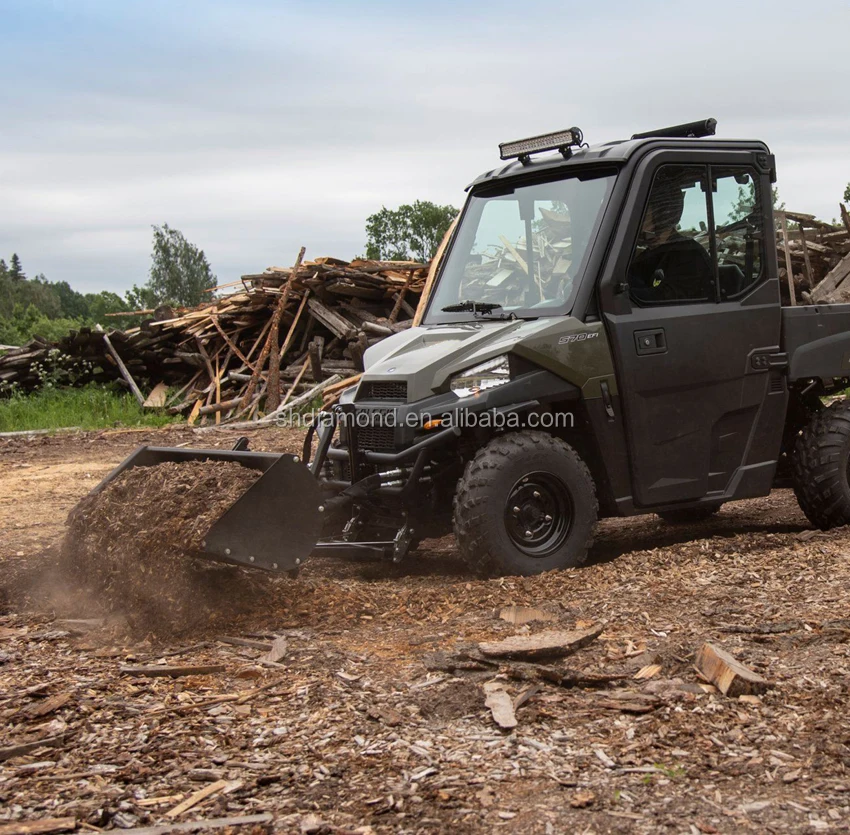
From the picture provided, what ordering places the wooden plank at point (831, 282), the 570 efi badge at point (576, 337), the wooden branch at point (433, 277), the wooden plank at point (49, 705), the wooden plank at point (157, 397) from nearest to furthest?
the wooden plank at point (49, 705)
the 570 efi badge at point (576, 337)
the wooden branch at point (433, 277)
the wooden plank at point (831, 282)
the wooden plank at point (157, 397)

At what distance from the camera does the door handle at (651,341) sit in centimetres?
673

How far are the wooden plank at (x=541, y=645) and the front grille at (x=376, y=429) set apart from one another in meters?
1.85

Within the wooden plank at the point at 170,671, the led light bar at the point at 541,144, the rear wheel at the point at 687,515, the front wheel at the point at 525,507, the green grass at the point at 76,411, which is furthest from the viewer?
the green grass at the point at 76,411

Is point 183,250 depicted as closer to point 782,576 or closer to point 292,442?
point 292,442

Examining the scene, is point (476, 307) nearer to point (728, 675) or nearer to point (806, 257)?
point (728, 675)

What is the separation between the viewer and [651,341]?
6770 millimetres

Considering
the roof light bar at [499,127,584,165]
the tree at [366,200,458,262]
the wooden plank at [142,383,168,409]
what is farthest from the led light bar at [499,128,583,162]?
the tree at [366,200,458,262]

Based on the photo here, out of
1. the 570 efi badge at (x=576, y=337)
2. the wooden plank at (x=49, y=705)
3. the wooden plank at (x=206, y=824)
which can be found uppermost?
the 570 efi badge at (x=576, y=337)

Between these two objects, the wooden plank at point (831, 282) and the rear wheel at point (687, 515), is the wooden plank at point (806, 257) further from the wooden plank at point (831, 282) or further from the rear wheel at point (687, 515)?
the rear wheel at point (687, 515)

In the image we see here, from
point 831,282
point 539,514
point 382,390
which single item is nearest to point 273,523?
point 382,390

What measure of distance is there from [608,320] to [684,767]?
349 centimetres

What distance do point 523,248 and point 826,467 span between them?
2.66 meters

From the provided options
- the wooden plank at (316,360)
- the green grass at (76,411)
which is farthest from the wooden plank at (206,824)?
A: the wooden plank at (316,360)

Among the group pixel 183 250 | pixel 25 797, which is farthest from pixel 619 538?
pixel 183 250
